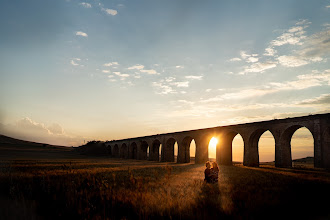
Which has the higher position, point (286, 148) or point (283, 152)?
point (286, 148)

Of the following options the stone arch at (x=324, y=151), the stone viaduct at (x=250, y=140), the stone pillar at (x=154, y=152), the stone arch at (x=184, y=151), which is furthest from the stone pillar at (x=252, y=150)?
the stone pillar at (x=154, y=152)

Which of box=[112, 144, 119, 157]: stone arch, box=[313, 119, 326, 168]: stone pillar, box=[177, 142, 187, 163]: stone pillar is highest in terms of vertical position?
box=[313, 119, 326, 168]: stone pillar

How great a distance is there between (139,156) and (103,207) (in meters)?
42.5

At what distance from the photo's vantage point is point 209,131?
99.1 feet

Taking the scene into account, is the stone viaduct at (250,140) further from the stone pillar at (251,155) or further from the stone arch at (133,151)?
the stone arch at (133,151)

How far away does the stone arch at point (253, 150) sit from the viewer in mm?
25375

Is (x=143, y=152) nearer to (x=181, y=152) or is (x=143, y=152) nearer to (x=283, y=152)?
(x=181, y=152)

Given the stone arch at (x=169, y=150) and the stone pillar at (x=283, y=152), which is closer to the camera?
the stone pillar at (x=283, y=152)

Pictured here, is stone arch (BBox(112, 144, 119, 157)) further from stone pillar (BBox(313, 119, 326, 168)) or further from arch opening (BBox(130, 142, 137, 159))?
stone pillar (BBox(313, 119, 326, 168))

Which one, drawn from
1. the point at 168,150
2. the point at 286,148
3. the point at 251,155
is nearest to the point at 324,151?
the point at 286,148

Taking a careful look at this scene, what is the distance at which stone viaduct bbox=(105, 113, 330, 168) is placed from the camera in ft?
64.6

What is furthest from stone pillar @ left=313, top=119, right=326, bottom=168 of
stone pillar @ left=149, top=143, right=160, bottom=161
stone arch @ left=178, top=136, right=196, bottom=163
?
stone pillar @ left=149, top=143, right=160, bottom=161

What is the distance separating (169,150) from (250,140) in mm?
15789

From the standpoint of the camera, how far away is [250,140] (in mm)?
25594
